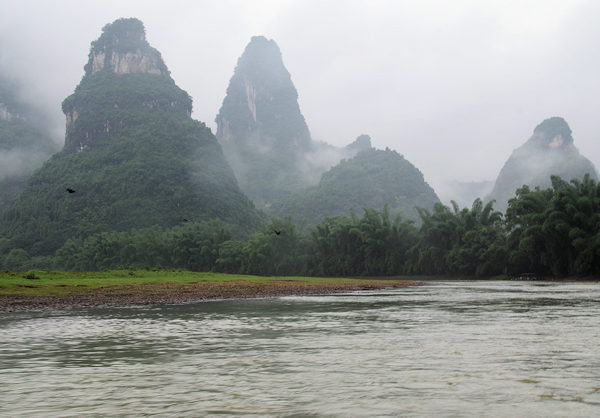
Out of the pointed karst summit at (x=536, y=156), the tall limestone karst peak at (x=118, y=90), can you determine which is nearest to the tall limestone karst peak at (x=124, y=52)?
the tall limestone karst peak at (x=118, y=90)

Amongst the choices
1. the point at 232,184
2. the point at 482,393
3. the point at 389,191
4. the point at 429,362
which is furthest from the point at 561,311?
the point at 389,191

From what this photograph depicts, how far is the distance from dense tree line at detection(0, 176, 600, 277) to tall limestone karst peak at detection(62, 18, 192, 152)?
209ft

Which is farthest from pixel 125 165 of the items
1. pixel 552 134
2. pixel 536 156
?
pixel 552 134

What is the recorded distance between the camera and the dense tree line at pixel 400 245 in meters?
45.8

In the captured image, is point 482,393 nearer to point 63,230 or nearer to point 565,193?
point 565,193

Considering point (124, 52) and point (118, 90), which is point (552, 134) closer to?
point (118, 90)

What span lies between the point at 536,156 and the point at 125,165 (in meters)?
138

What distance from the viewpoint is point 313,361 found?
6.95m

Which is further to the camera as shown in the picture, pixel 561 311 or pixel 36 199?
pixel 36 199

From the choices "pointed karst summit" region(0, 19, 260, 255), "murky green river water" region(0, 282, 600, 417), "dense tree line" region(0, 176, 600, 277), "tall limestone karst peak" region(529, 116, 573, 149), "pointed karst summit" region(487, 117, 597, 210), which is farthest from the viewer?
"tall limestone karst peak" region(529, 116, 573, 149)

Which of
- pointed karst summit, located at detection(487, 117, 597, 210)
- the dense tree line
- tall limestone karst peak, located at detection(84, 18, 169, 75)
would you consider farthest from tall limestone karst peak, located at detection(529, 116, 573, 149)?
tall limestone karst peak, located at detection(84, 18, 169, 75)

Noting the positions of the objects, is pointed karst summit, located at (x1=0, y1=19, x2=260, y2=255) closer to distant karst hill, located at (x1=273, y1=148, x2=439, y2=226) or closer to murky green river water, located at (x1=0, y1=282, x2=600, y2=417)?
distant karst hill, located at (x1=273, y1=148, x2=439, y2=226)

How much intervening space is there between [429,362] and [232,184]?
134059 millimetres

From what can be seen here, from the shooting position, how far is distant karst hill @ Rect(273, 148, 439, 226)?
151m
